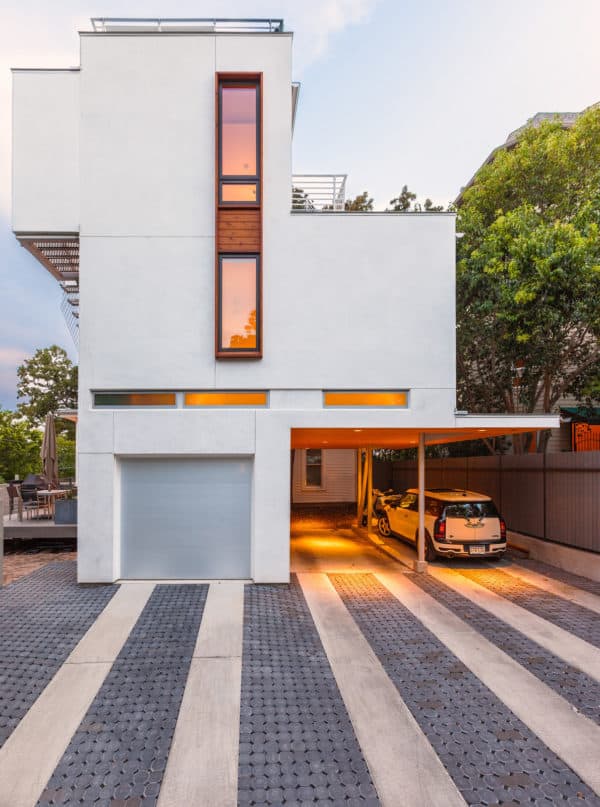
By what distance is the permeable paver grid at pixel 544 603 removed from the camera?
6738 millimetres

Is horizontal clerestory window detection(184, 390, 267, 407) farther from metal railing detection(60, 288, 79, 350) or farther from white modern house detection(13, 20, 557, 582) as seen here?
metal railing detection(60, 288, 79, 350)

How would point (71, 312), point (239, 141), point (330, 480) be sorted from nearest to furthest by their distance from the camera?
1. point (239, 141)
2. point (71, 312)
3. point (330, 480)

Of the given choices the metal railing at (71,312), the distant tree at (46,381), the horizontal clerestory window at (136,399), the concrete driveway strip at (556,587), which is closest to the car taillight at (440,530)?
the concrete driveway strip at (556,587)

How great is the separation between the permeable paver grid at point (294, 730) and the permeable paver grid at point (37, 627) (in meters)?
2.27

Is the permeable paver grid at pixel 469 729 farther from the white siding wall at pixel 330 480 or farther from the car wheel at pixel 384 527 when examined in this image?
the white siding wall at pixel 330 480

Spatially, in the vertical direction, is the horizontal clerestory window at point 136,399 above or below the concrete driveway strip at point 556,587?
above

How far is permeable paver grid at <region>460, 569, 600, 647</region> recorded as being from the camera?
6738 millimetres

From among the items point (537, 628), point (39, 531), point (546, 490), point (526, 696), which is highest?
point (546, 490)

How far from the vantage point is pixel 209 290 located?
29.0 feet

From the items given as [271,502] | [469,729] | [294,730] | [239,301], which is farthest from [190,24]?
[469,729]

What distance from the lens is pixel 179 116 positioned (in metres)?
8.88

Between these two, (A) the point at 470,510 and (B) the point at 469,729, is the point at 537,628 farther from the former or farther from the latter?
(A) the point at 470,510

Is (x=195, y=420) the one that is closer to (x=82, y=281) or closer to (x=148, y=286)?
(x=148, y=286)

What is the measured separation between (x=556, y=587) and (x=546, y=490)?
2678 mm
